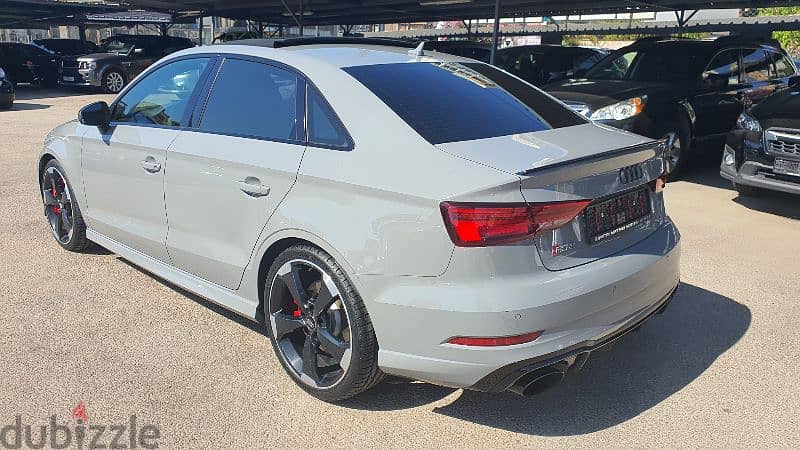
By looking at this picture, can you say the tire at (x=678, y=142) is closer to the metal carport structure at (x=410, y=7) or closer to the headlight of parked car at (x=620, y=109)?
the headlight of parked car at (x=620, y=109)

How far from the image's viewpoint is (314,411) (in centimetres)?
292

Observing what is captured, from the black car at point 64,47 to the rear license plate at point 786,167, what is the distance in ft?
66.8

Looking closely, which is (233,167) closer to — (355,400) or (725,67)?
(355,400)

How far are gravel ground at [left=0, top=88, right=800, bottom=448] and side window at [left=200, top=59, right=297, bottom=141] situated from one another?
1149 millimetres

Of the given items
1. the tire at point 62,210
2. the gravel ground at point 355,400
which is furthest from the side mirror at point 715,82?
the tire at point 62,210

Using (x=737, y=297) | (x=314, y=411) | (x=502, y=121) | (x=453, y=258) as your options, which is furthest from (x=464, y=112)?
(x=737, y=297)

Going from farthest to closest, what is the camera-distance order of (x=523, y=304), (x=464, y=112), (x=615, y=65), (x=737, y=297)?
1. (x=615, y=65)
2. (x=737, y=297)
3. (x=464, y=112)
4. (x=523, y=304)

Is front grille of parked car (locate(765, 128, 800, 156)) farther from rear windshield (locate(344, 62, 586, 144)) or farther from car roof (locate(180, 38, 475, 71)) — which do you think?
car roof (locate(180, 38, 475, 71))

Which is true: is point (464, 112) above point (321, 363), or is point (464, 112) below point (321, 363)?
above

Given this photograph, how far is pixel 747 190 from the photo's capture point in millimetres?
6520

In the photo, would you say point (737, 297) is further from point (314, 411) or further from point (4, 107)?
point (4, 107)

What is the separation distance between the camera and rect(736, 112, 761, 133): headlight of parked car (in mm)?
6100

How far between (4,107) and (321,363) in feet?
49.3

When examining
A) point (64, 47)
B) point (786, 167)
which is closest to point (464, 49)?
point (786, 167)
